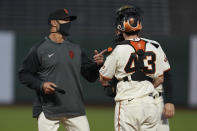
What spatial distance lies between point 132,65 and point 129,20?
46 centimetres

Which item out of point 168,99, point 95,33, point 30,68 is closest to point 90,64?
point 30,68

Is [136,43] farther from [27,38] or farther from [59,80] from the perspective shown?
[27,38]

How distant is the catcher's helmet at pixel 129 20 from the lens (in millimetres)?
4289

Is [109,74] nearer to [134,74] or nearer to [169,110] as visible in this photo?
[134,74]

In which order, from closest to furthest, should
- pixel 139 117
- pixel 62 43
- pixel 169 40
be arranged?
pixel 139 117 < pixel 62 43 < pixel 169 40

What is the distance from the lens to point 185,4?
1712cm

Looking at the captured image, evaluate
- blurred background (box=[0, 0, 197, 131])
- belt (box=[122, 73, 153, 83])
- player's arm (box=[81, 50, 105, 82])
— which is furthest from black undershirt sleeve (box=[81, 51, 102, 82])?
blurred background (box=[0, 0, 197, 131])

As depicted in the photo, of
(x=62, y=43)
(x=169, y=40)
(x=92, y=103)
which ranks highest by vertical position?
(x=62, y=43)

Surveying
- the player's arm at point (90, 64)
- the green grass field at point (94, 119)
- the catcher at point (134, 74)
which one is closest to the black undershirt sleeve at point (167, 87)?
the catcher at point (134, 74)

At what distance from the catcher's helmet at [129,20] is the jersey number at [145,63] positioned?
0.29 metres

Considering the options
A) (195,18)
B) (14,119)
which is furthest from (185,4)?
(14,119)

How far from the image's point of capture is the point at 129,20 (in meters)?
4.30

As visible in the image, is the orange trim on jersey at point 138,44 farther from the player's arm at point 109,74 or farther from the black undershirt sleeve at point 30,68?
the black undershirt sleeve at point 30,68

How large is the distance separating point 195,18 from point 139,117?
525 inches
